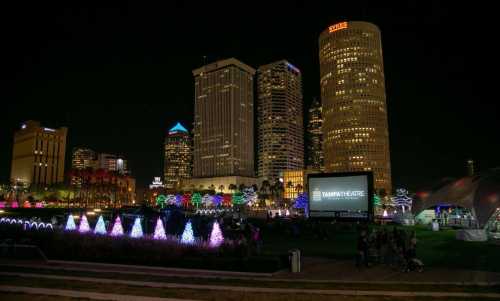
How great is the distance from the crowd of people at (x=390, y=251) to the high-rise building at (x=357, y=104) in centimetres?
15082

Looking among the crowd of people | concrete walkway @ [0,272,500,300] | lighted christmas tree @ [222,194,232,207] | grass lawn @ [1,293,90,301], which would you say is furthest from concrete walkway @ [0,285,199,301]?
lighted christmas tree @ [222,194,232,207]

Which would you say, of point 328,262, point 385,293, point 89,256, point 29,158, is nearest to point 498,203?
point 328,262

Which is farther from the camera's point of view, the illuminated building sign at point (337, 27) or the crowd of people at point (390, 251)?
the illuminated building sign at point (337, 27)

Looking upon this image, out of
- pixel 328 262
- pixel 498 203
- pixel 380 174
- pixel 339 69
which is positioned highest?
pixel 339 69

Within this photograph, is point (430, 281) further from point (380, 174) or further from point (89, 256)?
point (380, 174)

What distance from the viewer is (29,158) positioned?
178625mm

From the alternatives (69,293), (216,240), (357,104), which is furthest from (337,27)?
(69,293)

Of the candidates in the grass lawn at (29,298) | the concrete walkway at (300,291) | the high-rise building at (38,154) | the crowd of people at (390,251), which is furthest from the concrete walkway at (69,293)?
the high-rise building at (38,154)

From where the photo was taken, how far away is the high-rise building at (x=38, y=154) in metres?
179

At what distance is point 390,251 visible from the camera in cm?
1772

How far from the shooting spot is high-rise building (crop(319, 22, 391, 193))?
16550 cm

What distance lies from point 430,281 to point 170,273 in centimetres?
967

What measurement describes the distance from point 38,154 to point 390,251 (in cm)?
19497

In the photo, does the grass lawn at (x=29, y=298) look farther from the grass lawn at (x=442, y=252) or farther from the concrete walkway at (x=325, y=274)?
the grass lawn at (x=442, y=252)
